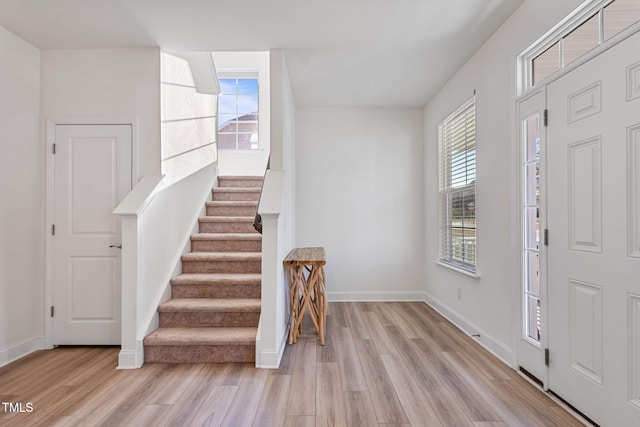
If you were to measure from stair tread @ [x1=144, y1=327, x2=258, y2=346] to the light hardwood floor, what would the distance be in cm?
18

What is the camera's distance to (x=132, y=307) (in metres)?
2.87

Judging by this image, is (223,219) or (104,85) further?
(223,219)

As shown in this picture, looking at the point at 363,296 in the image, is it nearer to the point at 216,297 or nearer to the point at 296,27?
the point at 216,297

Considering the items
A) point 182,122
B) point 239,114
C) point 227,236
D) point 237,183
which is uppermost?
point 239,114

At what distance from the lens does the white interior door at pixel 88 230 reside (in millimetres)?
3281

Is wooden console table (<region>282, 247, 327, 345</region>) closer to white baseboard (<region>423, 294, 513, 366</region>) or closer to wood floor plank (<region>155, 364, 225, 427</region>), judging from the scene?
wood floor plank (<region>155, 364, 225, 427</region>)

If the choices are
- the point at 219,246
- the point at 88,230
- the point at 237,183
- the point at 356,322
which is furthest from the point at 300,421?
the point at 237,183

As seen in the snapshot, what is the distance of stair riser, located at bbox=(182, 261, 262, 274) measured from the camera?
3654mm

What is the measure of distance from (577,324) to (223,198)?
3.98m

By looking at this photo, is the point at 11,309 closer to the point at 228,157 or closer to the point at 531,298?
the point at 228,157

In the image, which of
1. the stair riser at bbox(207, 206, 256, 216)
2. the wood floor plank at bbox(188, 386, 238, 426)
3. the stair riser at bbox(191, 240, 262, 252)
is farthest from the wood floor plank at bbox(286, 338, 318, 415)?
the stair riser at bbox(207, 206, 256, 216)

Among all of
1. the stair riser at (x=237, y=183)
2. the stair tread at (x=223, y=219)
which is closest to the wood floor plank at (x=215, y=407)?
the stair tread at (x=223, y=219)

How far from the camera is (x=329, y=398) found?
231 centimetres

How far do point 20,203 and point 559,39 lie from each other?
4.18 meters
